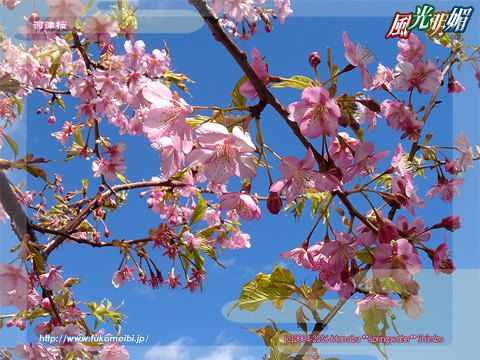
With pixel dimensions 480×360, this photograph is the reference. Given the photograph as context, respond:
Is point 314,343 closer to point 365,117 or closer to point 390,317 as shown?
point 390,317

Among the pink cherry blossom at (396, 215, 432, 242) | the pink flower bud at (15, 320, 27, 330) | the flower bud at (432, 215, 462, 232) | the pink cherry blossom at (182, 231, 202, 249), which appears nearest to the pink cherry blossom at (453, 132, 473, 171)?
the flower bud at (432, 215, 462, 232)

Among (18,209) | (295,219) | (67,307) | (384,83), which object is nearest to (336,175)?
(384,83)

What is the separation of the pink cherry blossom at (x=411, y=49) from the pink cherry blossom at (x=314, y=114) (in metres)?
0.85

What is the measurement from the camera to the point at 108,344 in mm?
1550

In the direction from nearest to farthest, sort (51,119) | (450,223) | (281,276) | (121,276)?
1. (450,223)
2. (281,276)
3. (121,276)
4. (51,119)

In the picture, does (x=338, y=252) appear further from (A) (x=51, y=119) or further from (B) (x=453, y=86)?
(A) (x=51, y=119)

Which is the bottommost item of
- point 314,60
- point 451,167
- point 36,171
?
point 36,171

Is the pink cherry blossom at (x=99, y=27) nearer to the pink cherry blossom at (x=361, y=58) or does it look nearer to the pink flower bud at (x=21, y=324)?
the pink cherry blossom at (x=361, y=58)

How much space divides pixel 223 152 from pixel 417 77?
949 millimetres

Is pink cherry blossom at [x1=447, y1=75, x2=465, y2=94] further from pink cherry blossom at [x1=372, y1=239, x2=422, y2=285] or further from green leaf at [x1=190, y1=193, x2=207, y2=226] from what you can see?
green leaf at [x1=190, y1=193, x2=207, y2=226]

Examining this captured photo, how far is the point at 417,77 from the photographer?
1.29m

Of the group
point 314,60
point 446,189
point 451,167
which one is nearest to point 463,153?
point 451,167

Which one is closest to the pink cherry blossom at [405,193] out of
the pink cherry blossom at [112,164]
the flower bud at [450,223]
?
the flower bud at [450,223]

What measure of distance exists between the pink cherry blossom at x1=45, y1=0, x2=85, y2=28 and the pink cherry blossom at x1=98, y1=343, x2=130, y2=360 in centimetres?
138
